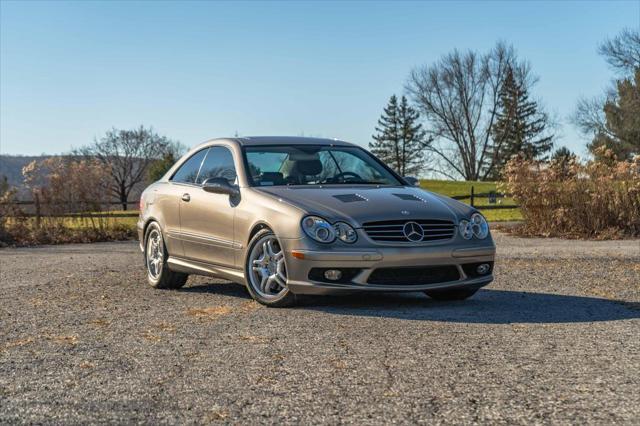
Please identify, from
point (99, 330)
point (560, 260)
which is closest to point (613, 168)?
point (560, 260)

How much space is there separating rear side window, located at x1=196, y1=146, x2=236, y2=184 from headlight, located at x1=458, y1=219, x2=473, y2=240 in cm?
222

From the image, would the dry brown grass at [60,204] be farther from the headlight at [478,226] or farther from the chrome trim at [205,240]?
the headlight at [478,226]

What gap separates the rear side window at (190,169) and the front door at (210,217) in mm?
101

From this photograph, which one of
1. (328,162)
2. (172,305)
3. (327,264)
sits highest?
(328,162)

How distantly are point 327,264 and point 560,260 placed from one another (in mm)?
6540

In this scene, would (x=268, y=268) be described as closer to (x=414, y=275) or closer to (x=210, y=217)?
(x=210, y=217)

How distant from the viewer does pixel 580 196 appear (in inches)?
723

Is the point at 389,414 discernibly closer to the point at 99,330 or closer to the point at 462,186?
the point at 99,330

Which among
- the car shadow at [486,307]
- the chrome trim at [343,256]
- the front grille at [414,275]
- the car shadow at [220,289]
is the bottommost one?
the car shadow at [220,289]

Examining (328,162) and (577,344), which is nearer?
(577,344)

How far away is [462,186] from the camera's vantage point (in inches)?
2758

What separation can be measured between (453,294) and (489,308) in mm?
605

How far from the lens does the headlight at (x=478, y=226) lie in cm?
770

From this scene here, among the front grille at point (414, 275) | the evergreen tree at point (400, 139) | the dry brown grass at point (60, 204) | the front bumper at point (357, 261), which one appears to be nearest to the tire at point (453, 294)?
the front grille at point (414, 275)
